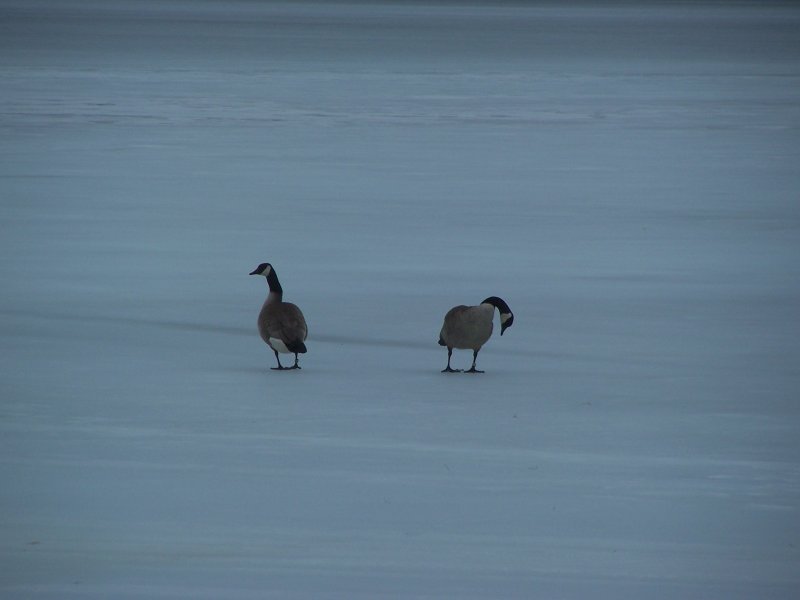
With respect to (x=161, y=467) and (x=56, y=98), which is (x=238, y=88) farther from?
(x=161, y=467)

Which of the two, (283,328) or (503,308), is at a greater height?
(503,308)

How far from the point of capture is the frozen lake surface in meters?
4.40

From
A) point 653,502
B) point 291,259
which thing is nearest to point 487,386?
point 653,502

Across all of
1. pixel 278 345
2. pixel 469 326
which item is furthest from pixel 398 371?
pixel 278 345

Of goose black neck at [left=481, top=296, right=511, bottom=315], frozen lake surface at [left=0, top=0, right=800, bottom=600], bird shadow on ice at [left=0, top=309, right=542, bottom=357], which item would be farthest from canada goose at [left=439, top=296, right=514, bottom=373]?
bird shadow on ice at [left=0, top=309, right=542, bottom=357]

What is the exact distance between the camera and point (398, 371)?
6.77 metres

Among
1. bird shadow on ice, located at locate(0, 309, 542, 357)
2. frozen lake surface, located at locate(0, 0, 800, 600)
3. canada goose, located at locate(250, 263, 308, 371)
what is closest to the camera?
frozen lake surface, located at locate(0, 0, 800, 600)

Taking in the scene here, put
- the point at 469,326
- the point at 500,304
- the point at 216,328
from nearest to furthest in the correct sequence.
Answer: the point at 500,304
the point at 469,326
the point at 216,328

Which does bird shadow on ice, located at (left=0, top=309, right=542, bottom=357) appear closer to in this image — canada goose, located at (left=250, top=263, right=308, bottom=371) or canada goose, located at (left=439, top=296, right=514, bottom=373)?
canada goose, located at (left=439, top=296, right=514, bottom=373)

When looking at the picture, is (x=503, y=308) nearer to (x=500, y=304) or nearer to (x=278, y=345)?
(x=500, y=304)

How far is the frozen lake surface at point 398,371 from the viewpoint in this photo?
440cm

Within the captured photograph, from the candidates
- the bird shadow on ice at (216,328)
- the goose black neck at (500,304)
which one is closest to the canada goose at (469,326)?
the goose black neck at (500,304)

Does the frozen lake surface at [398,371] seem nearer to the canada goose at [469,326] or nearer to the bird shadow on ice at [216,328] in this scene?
the bird shadow on ice at [216,328]

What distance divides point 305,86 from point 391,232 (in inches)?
753
